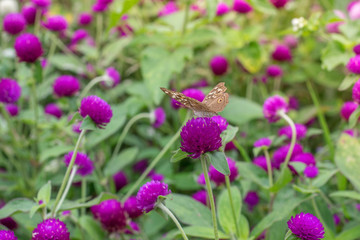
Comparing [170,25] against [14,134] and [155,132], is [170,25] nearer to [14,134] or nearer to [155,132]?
[155,132]

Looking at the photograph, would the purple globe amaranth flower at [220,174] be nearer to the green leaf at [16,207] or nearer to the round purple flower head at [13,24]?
the green leaf at [16,207]

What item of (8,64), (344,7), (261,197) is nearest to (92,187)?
(8,64)

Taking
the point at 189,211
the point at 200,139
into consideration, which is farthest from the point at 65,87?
the point at 200,139

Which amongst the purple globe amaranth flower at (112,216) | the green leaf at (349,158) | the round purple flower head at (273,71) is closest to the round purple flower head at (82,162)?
the purple globe amaranth flower at (112,216)

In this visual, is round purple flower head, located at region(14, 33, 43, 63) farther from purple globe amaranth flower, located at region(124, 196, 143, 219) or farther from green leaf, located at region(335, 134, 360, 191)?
green leaf, located at region(335, 134, 360, 191)

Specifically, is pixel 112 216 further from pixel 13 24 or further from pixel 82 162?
pixel 13 24

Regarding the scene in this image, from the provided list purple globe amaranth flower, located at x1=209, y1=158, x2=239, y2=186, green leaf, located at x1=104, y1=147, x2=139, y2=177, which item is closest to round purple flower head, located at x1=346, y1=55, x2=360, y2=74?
purple globe amaranth flower, located at x1=209, y1=158, x2=239, y2=186
